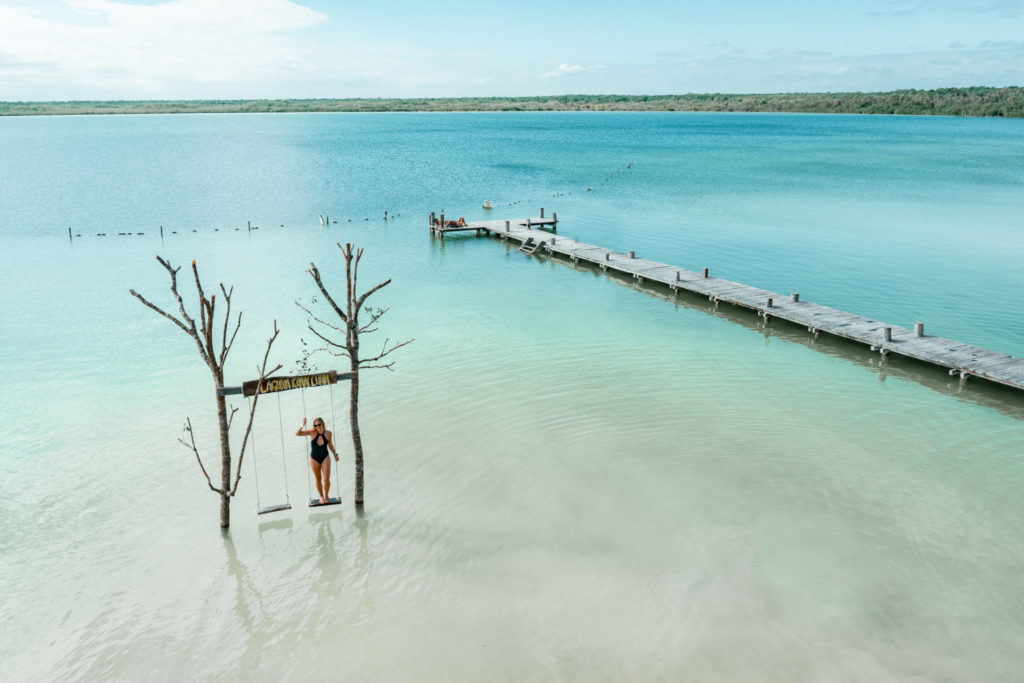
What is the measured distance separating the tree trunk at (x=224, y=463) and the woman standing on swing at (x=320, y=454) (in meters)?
1.37

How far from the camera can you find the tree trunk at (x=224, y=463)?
11.2 m

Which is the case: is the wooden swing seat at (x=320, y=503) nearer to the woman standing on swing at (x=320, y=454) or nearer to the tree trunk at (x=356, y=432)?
the woman standing on swing at (x=320, y=454)

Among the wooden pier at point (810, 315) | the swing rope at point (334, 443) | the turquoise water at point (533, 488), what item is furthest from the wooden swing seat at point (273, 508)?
the wooden pier at point (810, 315)

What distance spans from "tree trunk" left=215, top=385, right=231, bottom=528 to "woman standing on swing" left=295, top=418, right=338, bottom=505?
137cm

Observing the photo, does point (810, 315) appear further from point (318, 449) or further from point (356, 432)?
point (318, 449)

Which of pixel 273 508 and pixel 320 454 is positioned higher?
pixel 320 454

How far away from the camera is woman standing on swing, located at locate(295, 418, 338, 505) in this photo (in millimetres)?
12797

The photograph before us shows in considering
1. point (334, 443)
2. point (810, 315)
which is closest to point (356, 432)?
point (334, 443)

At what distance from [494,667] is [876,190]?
193 ft

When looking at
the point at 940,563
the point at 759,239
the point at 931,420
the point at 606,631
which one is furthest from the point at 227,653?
the point at 759,239

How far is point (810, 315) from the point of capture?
2502 cm

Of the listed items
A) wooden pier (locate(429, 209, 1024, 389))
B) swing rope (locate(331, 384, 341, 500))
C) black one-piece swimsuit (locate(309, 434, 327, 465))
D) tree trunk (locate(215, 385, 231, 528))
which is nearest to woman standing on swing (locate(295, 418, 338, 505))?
black one-piece swimsuit (locate(309, 434, 327, 465))

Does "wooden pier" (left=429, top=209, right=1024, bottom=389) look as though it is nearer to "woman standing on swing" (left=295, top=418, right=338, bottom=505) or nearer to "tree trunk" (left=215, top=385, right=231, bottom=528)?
"woman standing on swing" (left=295, top=418, right=338, bottom=505)

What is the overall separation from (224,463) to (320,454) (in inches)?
67.7
